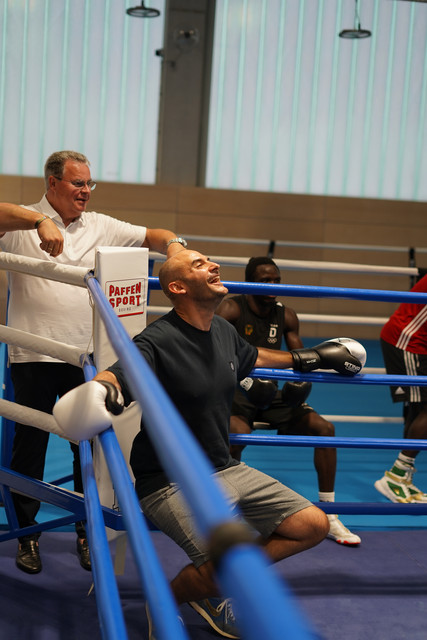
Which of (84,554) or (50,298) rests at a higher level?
(50,298)

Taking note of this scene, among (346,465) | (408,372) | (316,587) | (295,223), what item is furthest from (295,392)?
(295,223)

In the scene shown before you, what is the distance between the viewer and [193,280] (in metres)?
1.83

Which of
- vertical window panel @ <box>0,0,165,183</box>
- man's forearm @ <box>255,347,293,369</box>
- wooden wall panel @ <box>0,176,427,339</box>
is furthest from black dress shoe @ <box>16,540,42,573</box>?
vertical window panel @ <box>0,0,165,183</box>

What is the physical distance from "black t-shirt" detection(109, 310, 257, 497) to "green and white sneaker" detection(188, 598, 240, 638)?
0.38 m

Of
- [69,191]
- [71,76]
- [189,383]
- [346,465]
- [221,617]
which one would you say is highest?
[71,76]

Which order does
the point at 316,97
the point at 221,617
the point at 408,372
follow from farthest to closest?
the point at 316,97, the point at 408,372, the point at 221,617

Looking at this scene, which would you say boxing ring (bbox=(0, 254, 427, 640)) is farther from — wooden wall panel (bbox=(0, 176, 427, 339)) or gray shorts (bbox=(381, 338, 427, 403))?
wooden wall panel (bbox=(0, 176, 427, 339))

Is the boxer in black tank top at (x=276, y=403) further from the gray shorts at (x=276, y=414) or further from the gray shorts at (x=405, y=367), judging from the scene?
the gray shorts at (x=405, y=367)

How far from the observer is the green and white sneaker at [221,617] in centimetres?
188

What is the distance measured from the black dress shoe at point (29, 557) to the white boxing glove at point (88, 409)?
42.0 inches

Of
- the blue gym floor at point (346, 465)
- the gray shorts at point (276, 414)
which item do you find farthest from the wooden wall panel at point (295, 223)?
the gray shorts at point (276, 414)

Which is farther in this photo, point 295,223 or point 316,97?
point 295,223

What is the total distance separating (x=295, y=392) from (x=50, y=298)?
959mm

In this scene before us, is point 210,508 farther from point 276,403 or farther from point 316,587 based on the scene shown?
point 276,403
